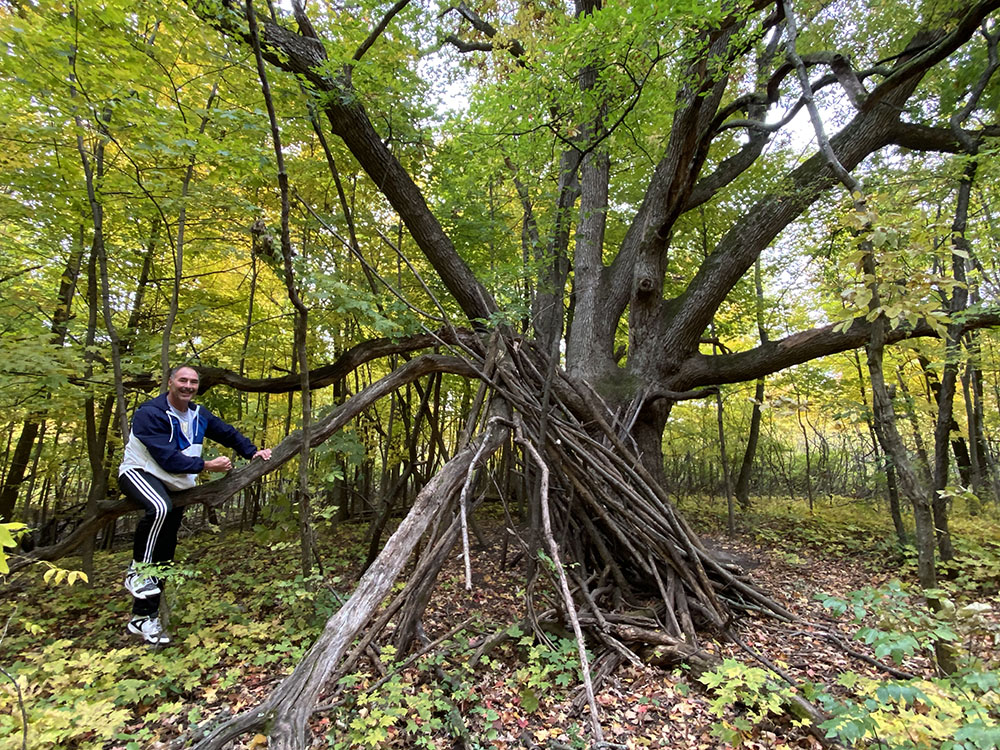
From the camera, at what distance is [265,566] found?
4699 mm

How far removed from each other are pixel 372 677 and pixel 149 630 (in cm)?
158

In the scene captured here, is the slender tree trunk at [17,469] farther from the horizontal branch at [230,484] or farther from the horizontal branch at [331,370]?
the horizontal branch at [230,484]

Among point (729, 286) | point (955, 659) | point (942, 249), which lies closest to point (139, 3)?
point (942, 249)

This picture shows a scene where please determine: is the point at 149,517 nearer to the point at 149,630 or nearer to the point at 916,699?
the point at 149,630

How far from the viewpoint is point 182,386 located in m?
3.00

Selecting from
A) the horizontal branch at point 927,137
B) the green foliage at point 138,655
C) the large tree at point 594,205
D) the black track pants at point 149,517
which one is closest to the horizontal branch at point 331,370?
the large tree at point 594,205

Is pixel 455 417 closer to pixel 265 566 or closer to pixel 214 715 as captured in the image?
pixel 265 566

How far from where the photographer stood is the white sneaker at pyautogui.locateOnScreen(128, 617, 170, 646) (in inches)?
114

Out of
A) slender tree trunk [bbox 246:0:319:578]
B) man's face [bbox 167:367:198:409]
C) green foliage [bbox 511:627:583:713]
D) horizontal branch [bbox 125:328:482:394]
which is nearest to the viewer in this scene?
slender tree trunk [bbox 246:0:319:578]

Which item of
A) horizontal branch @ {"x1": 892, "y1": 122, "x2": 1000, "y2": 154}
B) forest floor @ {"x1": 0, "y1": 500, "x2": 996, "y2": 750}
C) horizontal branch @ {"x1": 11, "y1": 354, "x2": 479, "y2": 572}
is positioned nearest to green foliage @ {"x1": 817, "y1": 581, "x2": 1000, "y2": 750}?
forest floor @ {"x1": 0, "y1": 500, "x2": 996, "y2": 750}

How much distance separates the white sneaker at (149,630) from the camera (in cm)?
289

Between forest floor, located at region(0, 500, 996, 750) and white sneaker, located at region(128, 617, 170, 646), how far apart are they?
0.08 meters

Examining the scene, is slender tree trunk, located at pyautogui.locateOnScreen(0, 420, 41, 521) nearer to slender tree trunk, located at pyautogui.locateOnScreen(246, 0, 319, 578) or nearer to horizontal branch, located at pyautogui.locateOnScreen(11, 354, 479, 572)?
horizontal branch, located at pyautogui.locateOnScreen(11, 354, 479, 572)

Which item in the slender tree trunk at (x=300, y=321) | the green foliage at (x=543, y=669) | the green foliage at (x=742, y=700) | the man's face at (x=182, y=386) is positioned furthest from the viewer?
the man's face at (x=182, y=386)
